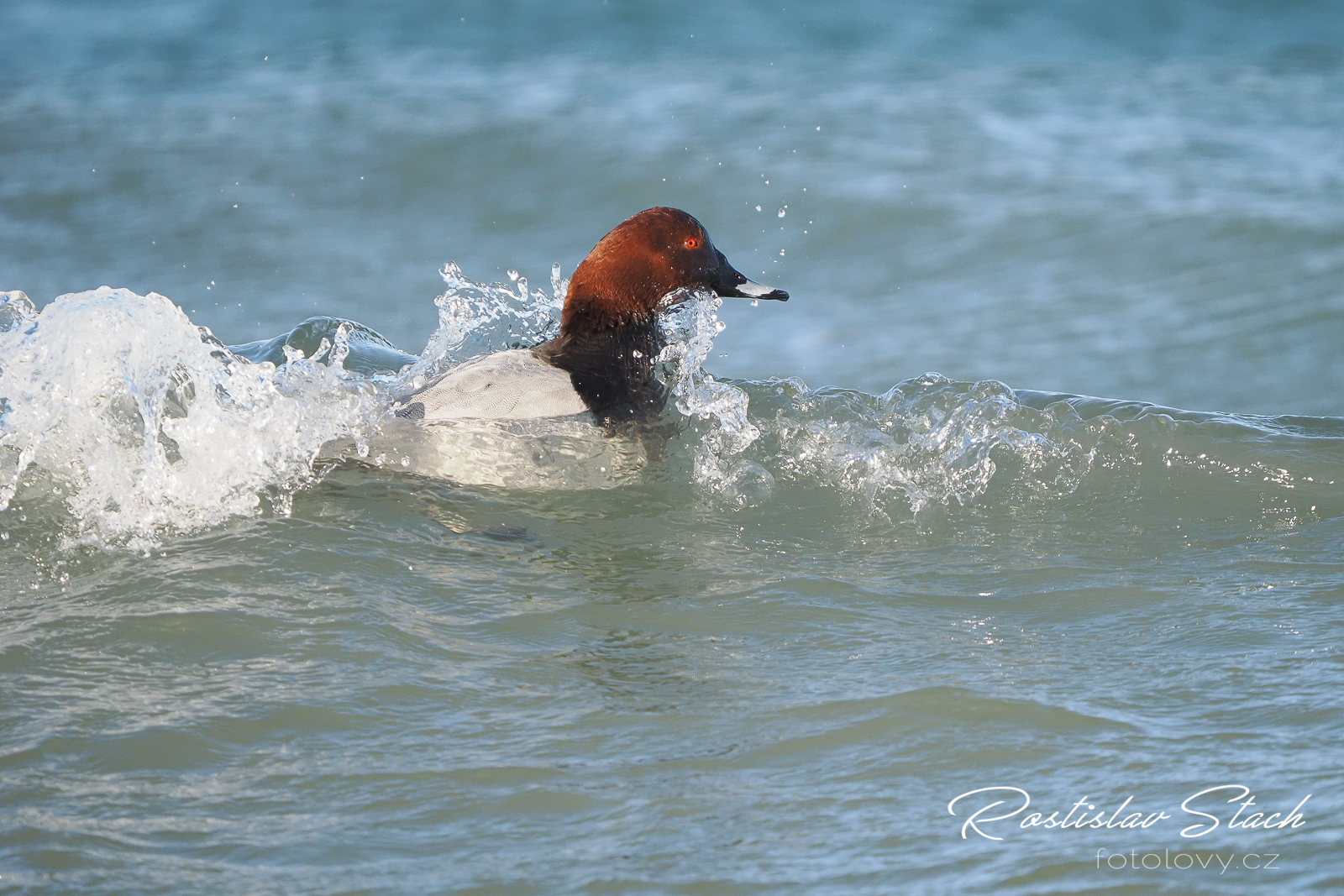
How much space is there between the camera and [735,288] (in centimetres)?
501

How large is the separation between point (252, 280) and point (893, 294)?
372 centimetres

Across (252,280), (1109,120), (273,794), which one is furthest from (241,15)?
(273,794)

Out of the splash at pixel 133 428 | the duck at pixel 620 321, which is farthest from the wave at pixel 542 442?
the duck at pixel 620 321

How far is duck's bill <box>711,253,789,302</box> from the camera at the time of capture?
496 cm

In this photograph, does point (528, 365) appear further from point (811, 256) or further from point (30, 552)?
point (811, 256)

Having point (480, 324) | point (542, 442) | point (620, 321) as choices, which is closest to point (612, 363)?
point (620, 321)

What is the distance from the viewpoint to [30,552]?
3.47 m

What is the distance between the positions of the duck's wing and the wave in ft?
0.15

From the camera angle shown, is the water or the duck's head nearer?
the water

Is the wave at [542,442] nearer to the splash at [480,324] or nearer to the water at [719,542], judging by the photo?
the water at [719,542]

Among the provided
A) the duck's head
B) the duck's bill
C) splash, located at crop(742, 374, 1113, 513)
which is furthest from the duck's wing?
the duck's bill

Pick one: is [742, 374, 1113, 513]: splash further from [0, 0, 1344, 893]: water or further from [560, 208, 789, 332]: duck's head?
[560, 208, 789, 332]: duck's head

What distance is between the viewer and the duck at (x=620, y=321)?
14.0 ft

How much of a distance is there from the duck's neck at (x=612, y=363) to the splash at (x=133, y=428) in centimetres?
91
